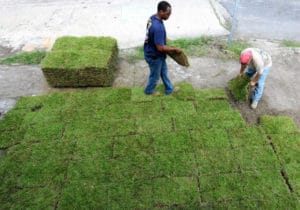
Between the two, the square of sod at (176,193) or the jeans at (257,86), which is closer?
the square of sod at (176,193)

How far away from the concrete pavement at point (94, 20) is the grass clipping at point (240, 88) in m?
3.02

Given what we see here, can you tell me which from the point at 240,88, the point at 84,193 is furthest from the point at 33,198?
the point at 240,88

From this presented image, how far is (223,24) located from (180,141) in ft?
17.3

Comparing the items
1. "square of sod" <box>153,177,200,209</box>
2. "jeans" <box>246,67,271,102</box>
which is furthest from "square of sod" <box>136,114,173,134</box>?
"jeans" <box>246,67,271,102</box>

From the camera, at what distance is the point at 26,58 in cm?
694

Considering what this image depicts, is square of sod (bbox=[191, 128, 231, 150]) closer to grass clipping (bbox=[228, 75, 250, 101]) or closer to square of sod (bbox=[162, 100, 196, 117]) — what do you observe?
square of sod (bbox=[162, 100, 196, 117])

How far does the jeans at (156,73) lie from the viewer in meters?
4.81

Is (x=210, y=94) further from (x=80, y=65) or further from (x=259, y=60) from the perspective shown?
(x=80, y=65)

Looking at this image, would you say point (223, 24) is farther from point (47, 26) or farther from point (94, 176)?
point (94, 176)

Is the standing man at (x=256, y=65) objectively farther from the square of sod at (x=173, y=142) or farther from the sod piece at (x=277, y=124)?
the square of sod at (x=173, y=142)

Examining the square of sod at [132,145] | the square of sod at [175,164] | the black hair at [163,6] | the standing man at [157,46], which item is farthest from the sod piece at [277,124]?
the black hair at [163,6]

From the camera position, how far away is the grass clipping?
5.00 meters

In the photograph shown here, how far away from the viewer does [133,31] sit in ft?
26.7

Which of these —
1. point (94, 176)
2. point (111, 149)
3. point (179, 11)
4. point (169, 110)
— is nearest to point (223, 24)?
point (179, 11)
